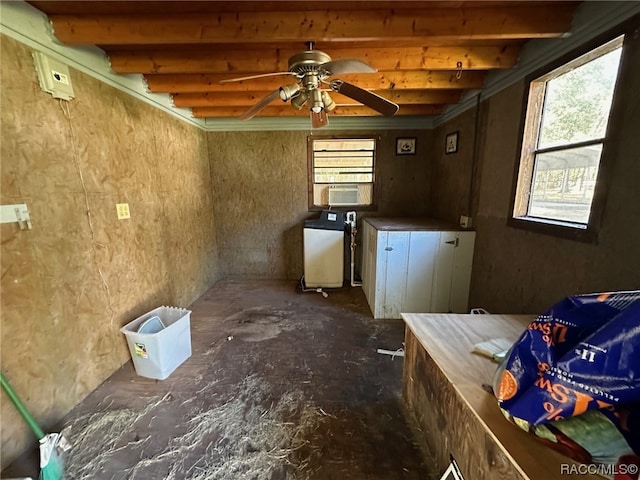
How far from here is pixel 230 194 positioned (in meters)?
4.01

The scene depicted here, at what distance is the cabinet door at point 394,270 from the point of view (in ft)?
8.84

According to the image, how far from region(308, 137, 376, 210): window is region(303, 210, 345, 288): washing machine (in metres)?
0.35

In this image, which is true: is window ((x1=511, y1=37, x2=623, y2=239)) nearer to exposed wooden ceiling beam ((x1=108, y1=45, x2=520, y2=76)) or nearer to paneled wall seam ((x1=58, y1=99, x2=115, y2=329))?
exposed wooden ceiling beam ((x1=108, y1=45, x2=520, y2=76))

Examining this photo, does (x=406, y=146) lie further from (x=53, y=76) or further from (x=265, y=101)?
(x=53, y=76)

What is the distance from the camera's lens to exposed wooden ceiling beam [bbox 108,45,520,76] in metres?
2.02

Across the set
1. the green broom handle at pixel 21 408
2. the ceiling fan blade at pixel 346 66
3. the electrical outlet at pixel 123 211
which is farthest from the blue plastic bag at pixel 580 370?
the electrical outlet at pixel 123 211

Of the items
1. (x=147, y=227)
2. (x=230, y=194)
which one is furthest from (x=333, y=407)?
(x=230, y=194)

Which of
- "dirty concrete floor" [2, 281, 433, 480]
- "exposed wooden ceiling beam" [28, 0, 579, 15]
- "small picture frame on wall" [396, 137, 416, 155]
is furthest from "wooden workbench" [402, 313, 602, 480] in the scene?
"small picture frame on wall" [396, 137, 416, 155]

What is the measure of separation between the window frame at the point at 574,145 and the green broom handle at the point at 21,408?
Answer: 3.16 meters

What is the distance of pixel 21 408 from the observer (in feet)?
4.42

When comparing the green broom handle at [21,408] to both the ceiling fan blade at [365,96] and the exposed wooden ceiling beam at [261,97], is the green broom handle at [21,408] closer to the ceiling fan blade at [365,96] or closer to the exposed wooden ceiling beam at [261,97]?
the ceiling fan blade at [365,96]

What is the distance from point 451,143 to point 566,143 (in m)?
1.63

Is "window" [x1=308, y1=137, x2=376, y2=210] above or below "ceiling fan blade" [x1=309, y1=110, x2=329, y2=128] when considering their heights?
below

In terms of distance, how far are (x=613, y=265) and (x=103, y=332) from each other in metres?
3.25
